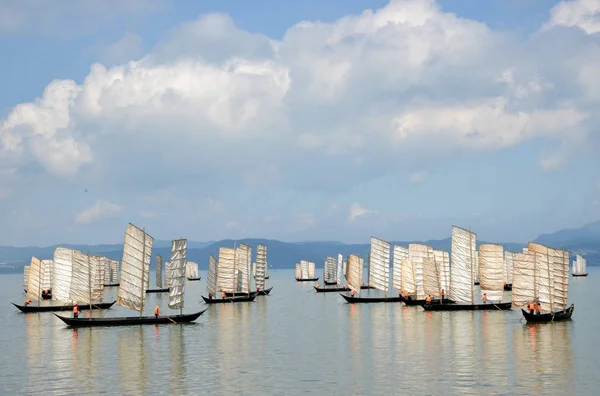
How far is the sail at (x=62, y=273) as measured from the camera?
326ft

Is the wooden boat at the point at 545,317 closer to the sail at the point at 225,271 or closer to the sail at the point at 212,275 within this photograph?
the sail at the point at 212,275

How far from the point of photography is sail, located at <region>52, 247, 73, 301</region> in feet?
326

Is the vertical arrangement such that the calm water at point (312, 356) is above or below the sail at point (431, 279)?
below

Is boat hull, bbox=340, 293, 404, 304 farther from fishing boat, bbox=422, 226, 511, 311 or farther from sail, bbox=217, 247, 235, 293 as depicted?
sail, bbox=217, 247, 235, 293

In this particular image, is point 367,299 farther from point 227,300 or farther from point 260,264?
point 260,264

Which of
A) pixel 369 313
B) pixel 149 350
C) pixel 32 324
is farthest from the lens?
pixel 369 313

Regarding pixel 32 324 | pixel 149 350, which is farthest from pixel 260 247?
pixel 149 350

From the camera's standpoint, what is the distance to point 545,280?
2901 inches

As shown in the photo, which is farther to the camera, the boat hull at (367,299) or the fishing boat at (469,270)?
the boat hull at (367,299)

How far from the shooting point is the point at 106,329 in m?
72.5

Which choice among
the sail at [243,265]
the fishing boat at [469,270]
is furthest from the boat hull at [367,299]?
the sail at [243,265]

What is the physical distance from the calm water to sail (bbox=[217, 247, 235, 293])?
87.1 feet

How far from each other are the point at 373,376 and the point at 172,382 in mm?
12278

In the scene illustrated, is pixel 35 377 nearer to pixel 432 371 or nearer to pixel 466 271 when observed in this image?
pixel 432 371
